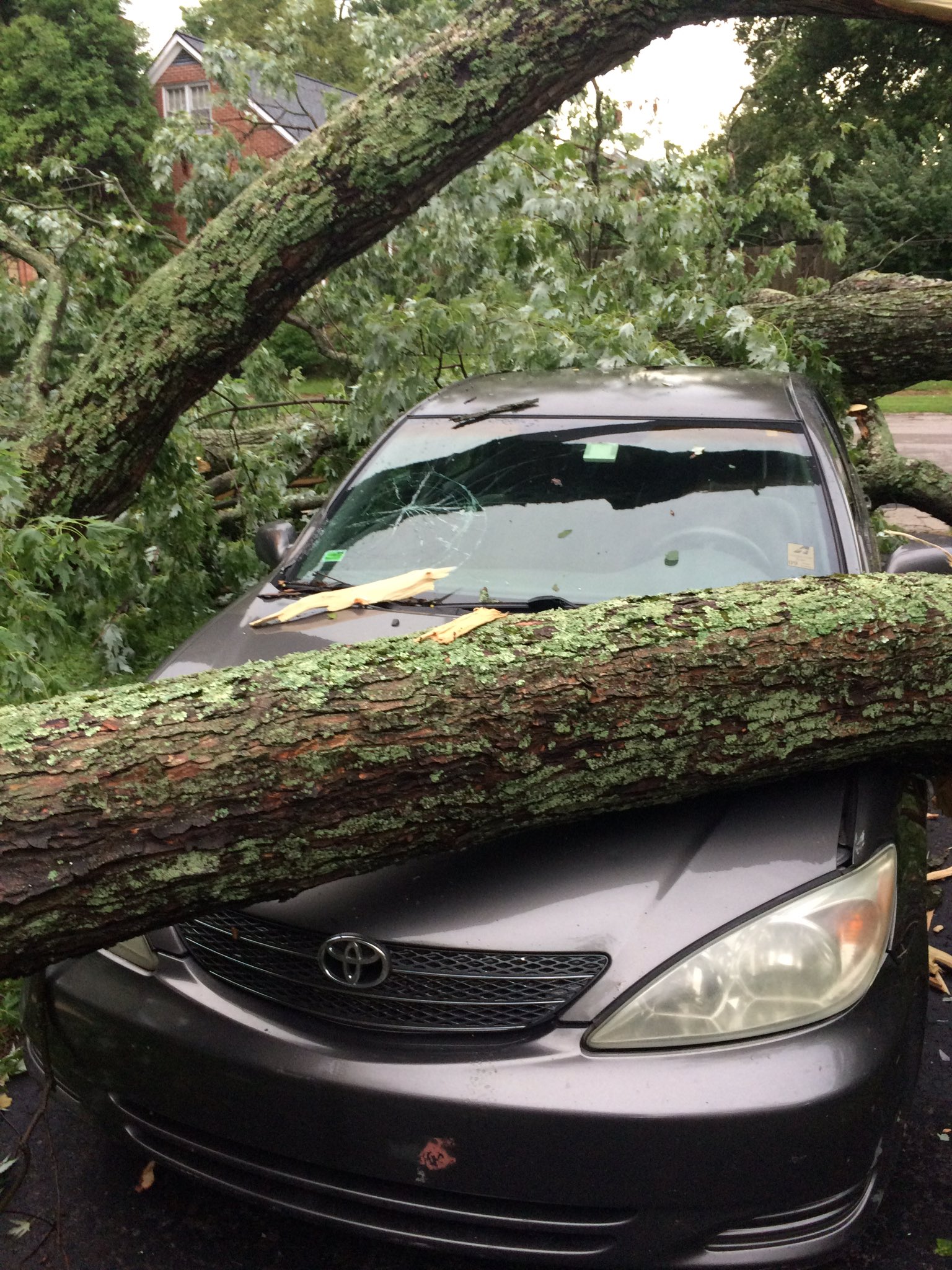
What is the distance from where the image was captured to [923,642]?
2.32m

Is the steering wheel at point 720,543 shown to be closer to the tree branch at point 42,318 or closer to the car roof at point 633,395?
the car roof at point 633,395

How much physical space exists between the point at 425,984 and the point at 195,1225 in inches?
36.7

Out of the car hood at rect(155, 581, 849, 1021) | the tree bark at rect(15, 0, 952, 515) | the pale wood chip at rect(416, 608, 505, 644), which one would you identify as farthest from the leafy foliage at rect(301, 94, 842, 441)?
the car hood at rect(155, 581, 849, 1021)

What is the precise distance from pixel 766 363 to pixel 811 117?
3739 cm

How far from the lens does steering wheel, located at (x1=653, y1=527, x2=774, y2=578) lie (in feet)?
9.55

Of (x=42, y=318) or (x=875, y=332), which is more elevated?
(x=42, y=318)

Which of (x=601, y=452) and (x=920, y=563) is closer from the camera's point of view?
(x=920, y=563)

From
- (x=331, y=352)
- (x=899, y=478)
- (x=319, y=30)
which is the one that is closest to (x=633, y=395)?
(x=331, y=352)

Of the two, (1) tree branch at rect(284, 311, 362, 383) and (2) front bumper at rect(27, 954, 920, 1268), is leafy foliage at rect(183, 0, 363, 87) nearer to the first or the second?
(1) tree branch at rect(284, 311, 362, 383)

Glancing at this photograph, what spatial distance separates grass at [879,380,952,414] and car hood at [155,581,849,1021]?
1954cm

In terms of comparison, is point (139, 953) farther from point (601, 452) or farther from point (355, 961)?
point (601, 452)

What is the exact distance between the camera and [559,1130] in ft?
5.77

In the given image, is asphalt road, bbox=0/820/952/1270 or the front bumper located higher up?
the front bumper

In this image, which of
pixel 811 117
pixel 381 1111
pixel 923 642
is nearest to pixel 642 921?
pixel 381 1111
